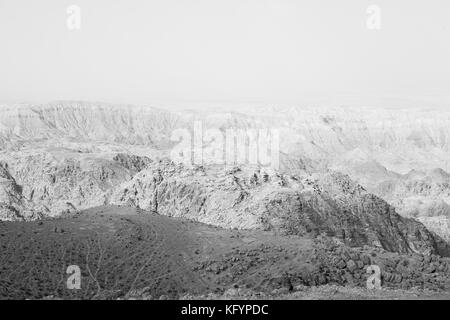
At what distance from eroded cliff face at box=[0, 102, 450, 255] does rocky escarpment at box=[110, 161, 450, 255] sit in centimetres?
9

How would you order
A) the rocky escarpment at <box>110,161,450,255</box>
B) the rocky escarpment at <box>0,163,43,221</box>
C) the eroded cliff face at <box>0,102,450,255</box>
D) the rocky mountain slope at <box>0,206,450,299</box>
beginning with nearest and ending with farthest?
the rocky mountain slope at <box>0,206,450,299</box> → the rocky escarpment at <box>110,161,450,255</box> → the eroded cliff face at <box>0,102,450,255</box> → the rocky escarpment at <box>0,163,43,221</box>

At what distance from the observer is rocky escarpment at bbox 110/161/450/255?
143 ft

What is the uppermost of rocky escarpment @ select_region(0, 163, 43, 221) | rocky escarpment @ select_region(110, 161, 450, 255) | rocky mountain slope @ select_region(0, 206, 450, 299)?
rocky mountain slope @ select_region(0, 206, 450, 299)

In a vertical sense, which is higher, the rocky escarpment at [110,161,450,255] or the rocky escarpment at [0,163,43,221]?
the rocky escarpment at [110,161,450,255]

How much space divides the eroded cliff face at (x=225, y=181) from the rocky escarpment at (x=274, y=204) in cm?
9

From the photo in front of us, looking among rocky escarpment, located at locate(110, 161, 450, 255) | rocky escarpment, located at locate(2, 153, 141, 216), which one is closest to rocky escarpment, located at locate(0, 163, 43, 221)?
rocky escarpment, located at locate(2, 153, 141, 216)

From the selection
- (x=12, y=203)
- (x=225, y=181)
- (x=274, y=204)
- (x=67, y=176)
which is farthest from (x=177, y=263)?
(x=67, y=176)

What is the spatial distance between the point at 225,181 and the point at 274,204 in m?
4.88

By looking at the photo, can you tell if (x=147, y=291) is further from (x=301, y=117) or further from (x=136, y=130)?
(x=301, y=117)

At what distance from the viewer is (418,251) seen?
4916cm

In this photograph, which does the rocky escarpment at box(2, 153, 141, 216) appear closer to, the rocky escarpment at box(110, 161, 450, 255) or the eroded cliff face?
the eroded cliff face

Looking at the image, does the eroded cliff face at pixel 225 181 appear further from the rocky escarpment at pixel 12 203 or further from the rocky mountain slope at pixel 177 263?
the rocky mountain slope at pixel 177 263

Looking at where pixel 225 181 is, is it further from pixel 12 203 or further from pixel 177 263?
pixel 12 203

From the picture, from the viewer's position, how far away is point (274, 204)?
44.2 m
